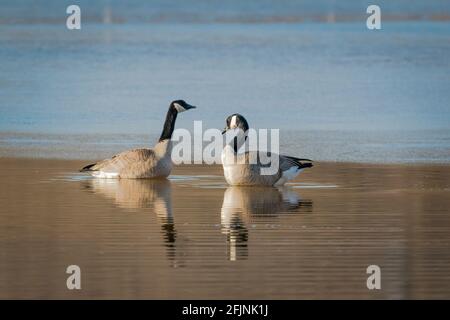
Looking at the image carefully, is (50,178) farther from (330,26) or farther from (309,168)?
(330,26)

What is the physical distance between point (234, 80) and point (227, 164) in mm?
11549

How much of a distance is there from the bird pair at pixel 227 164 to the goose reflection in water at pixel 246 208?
143 millimetres

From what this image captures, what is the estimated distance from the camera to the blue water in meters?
18.2

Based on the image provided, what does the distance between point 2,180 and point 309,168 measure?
144 inches

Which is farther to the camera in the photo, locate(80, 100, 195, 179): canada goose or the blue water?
the blue water

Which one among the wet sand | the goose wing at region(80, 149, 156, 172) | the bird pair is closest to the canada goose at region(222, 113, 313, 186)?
Result: the bird pair

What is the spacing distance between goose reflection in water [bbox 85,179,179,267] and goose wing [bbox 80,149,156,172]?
0.15 meters

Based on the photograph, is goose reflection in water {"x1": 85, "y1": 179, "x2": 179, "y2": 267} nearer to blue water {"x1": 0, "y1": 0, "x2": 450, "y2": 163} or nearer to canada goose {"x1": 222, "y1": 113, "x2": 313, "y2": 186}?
canada goose {"x1": 222, "y1": 113, "x2": 313, "y2": 186}

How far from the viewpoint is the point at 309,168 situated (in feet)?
51.2

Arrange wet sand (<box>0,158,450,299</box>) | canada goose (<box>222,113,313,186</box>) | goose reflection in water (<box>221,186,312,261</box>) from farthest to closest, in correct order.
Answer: canada goose (<box>222,113,313,186</box>), goose reflection in water (<box>221,186,312,261</box>), wet sand (<box>0,158,450,299</box>)

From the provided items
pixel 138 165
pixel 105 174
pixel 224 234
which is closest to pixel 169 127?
pixel 138 165

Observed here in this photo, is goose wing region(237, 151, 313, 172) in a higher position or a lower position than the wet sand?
higher

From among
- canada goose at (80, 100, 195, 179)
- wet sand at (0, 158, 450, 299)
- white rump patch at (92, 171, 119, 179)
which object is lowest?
wet sand at (0, 158, 450, 299)

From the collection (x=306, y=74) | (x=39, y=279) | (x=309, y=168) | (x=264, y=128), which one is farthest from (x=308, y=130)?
(x=39, y=279)
